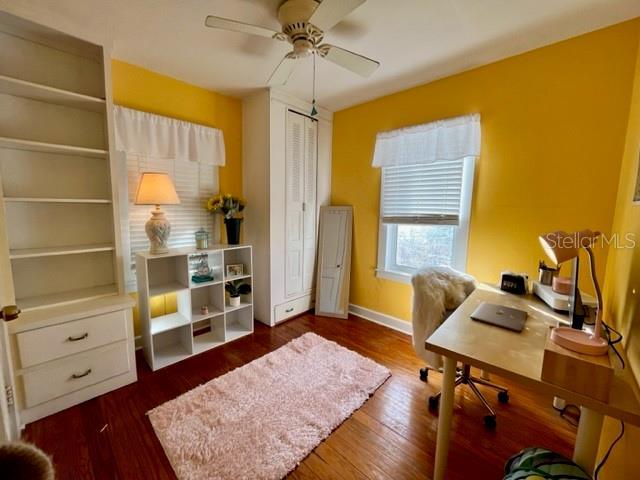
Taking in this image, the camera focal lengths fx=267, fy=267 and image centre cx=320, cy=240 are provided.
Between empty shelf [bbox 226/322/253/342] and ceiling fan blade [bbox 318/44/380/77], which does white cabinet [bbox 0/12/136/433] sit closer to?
empty shelf [bbox 226/322/253/342]

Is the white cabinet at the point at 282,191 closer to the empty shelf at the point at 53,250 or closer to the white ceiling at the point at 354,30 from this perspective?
the white ceiling at the point at 354,30

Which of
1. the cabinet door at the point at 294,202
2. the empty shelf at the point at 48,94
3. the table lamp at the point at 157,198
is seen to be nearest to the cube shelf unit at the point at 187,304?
the table lamp at the point at 157,198

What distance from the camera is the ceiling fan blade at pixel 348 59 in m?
1.61

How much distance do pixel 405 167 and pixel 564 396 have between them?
2225 mm

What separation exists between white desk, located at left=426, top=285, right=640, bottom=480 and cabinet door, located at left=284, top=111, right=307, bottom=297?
6.36ft

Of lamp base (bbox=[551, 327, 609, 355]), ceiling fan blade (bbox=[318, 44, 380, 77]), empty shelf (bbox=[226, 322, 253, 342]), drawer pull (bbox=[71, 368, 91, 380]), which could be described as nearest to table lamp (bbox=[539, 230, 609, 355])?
lamp base (bbox=[551, 327, 609, 355])

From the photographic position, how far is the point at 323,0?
125 centimetres

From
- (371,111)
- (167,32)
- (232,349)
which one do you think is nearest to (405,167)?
(371,111)

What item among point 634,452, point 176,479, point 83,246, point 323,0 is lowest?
point 176,479

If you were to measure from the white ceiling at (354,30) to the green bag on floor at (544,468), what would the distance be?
7.17ft

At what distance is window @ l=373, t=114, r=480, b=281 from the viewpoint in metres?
2.32

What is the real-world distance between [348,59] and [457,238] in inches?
67.7

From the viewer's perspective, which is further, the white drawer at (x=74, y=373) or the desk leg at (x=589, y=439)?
the white drawer at (x=74, y=373)

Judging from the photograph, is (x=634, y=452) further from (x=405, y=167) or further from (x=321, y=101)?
(x=321, y=101)
